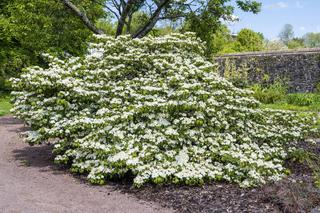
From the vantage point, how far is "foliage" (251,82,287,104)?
52.3ft

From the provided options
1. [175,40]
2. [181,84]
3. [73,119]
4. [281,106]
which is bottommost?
[281,106]

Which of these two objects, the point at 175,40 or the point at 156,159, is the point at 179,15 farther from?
the point at 156,159

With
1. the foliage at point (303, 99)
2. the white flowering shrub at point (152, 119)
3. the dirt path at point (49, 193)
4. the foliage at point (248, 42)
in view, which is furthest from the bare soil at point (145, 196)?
the foliage at point (248, 42)

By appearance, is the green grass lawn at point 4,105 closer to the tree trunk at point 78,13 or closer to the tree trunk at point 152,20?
the tree trunk at point 78,13

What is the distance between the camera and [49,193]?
5.52 metres

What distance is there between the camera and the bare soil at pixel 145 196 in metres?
4.87

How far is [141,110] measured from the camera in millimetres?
6387

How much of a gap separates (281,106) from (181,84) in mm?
8732

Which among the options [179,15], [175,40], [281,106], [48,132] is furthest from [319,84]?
[48,132]

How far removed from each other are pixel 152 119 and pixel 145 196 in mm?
1398

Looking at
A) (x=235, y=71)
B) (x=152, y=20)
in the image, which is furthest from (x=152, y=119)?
(x=235, y=71)

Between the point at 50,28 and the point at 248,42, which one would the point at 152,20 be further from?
the point at 248,42

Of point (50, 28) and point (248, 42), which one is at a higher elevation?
point (50, 28)

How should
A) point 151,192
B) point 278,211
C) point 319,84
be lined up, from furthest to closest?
1. point 319,84
2. point 151,192
3. point 278,211
